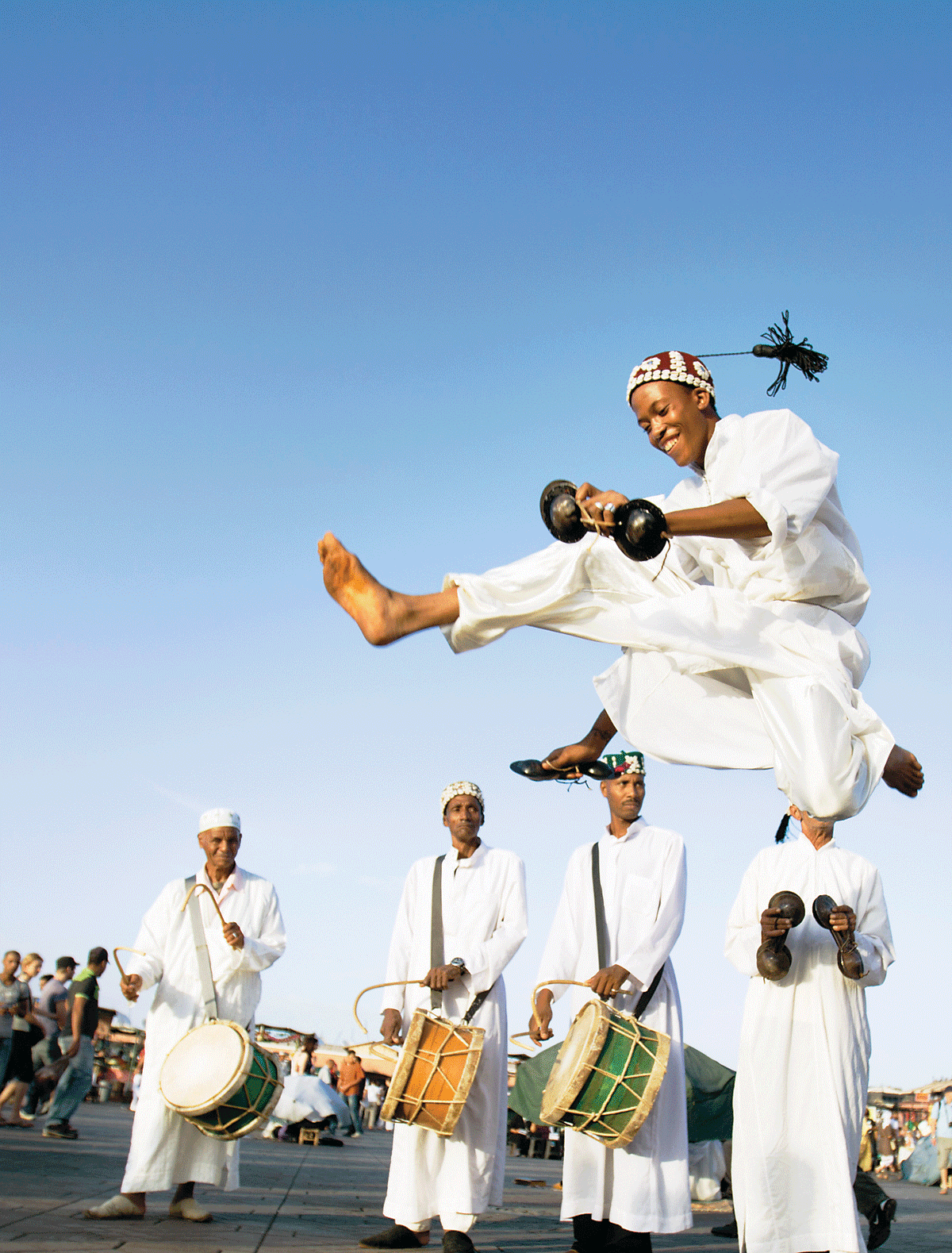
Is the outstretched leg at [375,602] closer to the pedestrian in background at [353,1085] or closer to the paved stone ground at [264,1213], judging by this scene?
the paved stone ground at [264,1213]

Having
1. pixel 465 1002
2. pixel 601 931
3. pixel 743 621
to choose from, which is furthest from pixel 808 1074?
pixel 743 621

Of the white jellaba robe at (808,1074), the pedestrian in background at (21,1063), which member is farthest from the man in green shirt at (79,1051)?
the white jellaba robe at (808,1074)

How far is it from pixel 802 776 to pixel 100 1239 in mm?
3448

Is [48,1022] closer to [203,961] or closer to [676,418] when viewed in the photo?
[203,961]

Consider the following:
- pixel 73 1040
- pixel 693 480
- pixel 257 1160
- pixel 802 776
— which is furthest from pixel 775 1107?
pixel 73 1040

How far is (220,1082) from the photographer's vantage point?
5.83 m

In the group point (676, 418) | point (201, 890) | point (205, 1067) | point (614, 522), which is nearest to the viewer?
point (614, 522)

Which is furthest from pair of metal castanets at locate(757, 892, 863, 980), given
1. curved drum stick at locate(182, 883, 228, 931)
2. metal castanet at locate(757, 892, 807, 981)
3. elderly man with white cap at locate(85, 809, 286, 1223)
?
curved drum stick at locate(182, 883, 228, 931)

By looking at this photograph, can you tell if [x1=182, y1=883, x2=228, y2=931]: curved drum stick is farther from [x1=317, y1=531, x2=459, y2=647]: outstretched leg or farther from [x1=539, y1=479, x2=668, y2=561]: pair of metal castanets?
[x1=539, y1=479, x2=668, y2=561]: pair of metal castanets

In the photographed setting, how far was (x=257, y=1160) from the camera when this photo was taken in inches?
413

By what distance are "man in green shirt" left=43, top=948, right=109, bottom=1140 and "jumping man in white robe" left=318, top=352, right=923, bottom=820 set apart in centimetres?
771

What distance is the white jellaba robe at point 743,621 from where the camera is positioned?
3699 mm

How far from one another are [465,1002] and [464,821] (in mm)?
1053

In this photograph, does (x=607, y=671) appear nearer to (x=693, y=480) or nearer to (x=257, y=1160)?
(x=693, y=480)
